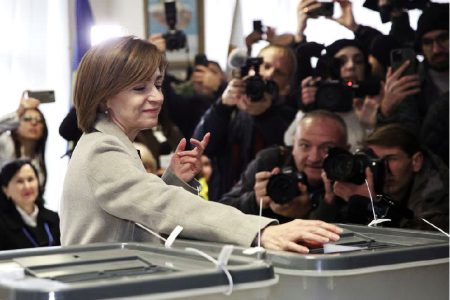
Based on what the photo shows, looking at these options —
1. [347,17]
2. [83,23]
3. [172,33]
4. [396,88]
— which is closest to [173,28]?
[172,33]

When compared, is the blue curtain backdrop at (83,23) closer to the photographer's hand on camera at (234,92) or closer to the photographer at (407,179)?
the photographer's hand on camera at (234,92)

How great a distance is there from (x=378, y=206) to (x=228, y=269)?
0.76m

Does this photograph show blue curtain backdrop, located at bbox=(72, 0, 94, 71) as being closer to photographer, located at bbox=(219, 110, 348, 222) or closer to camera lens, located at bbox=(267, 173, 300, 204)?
photographer, located at bbox=(219, 110, 348, 222)

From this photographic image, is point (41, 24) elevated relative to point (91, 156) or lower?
elevated

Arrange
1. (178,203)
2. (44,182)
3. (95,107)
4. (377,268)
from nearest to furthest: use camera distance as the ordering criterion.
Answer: (377,268), (178,203), (95,107), (44,182)

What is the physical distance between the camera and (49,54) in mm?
4391

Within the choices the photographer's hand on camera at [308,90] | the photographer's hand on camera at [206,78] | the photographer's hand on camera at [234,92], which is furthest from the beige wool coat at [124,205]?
the photographer's hand on camera at [206,78]

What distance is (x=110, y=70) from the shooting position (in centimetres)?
163

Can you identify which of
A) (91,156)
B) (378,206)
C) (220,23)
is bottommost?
(378,206)

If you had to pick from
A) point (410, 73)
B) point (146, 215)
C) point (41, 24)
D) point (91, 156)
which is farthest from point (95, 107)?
point (41, 24)

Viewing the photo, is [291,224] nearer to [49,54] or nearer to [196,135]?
[196,135]

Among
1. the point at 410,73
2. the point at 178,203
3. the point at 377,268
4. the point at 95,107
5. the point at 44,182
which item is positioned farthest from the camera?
the point at 44,182

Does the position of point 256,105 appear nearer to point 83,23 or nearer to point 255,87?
point 255,87

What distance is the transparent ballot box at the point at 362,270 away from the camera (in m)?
1.29
